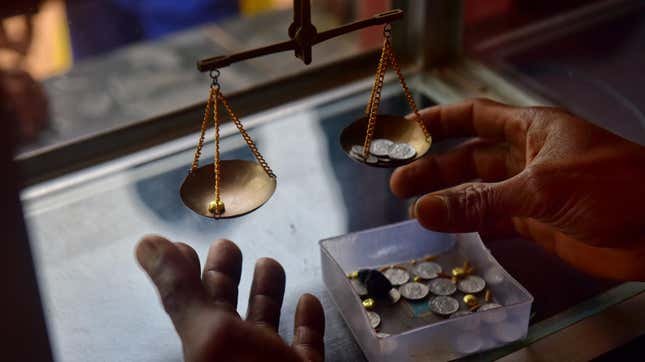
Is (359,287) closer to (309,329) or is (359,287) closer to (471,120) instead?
(309,329)

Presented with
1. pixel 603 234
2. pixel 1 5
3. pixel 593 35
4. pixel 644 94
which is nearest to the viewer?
pixel 1 5

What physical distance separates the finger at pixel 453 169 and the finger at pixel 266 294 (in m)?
0.29

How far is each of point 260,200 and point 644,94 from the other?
1.00 m

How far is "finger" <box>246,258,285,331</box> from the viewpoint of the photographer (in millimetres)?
1185

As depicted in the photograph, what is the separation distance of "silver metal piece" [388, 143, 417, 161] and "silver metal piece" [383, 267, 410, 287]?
228 mm

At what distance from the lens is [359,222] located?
147cm

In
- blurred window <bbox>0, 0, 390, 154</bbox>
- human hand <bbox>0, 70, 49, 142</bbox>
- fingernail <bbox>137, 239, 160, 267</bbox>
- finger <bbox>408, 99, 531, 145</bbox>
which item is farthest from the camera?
blurred window <bbox>0, 0, 390, 154</bbox>

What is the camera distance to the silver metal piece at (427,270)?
1.34 metres

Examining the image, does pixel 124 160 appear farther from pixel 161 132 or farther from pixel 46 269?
pixel 46 269

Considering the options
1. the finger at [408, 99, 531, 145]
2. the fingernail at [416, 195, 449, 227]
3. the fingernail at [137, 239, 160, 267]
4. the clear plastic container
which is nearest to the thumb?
the fingernail at [416, 195, 449, 227]

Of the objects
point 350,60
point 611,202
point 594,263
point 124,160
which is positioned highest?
point 350,60

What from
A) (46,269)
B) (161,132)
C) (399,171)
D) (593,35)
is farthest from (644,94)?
(46,269)

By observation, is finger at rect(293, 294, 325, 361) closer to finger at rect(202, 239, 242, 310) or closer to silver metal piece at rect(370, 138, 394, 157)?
finger at rect(202, 239, 242, 310)

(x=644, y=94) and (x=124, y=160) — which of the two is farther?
(x=644, y=94)
